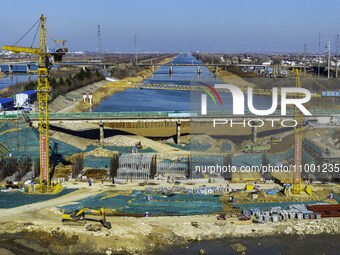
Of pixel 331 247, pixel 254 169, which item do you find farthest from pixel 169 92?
pixel 331 247

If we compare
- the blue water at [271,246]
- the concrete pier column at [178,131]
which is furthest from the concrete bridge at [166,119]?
the blue water at [271,246]

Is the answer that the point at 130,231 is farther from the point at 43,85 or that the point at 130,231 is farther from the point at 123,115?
the point at 123,115

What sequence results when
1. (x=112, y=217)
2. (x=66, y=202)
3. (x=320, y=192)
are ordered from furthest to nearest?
1. (x=320, y=192)
2. (x=66, y=202)
3. (x=112, y=217)

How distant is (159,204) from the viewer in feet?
61.4

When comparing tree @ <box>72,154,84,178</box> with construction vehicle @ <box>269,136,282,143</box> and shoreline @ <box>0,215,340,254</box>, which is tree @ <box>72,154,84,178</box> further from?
construction vehicle @ <box>269,136,282,143</box>

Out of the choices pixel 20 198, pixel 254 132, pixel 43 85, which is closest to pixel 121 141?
pixel 254 132

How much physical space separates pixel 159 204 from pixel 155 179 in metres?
3.33

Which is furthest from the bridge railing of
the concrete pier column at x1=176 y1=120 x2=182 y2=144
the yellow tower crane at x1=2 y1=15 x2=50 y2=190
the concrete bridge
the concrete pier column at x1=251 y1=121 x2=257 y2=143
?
the yellow tower crane at x1=2 y1=15 x2=50 y2=190

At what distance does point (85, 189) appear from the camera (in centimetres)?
2052

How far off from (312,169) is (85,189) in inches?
387

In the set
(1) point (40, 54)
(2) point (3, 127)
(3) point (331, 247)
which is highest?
(1) point (40, 54)

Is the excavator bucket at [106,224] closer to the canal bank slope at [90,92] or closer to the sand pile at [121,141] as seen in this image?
the sand pile at [121,141]

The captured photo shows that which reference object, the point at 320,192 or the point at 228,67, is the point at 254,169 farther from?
the point at 228,67

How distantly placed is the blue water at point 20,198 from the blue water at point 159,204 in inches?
58.9
